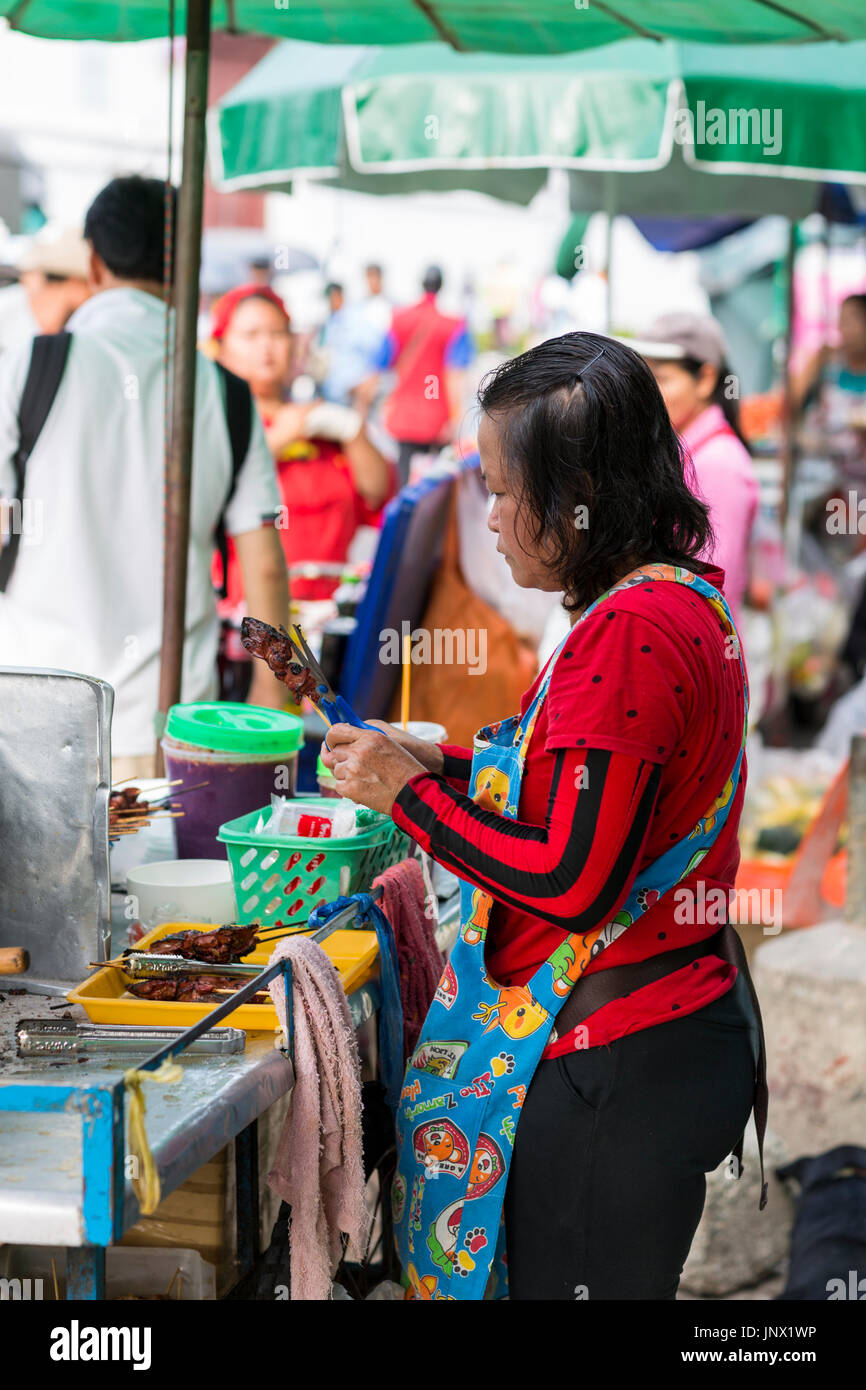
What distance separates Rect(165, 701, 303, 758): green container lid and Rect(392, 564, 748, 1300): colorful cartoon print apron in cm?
72

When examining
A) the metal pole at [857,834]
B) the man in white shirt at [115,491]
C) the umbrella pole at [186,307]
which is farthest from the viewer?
the metal pole at [857,834]

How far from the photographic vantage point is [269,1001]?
181 centimetres

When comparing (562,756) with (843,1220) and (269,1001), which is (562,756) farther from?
(843,1220)

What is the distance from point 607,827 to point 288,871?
2.53 feet

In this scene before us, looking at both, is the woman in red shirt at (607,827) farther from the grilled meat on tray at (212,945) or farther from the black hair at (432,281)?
the black hair at (432,281)

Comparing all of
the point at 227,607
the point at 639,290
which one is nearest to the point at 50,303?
the point at 227,607

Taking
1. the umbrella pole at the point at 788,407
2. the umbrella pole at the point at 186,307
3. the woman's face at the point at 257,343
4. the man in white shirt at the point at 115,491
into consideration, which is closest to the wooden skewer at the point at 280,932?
the umbrella pole at the point at 186,307

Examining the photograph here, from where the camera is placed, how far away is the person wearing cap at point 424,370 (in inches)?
349

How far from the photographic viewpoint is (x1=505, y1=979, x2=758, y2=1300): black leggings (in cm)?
169

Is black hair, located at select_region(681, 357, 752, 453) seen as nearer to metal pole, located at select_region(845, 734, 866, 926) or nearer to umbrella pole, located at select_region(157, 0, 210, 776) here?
metal pole, located at select_region(845, 734, 866, 926)

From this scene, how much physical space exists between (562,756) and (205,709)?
118cm

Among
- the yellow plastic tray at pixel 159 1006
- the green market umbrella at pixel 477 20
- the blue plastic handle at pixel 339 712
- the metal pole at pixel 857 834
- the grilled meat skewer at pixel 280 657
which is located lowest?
the metal pole at pixel 857 834

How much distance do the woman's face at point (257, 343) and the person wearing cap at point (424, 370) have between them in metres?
2.55
